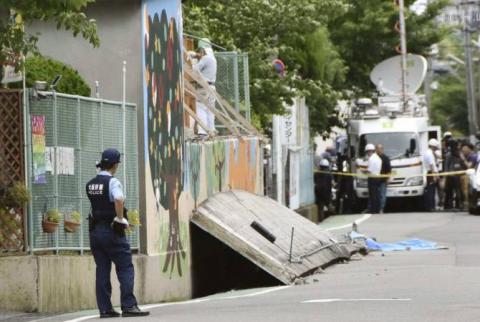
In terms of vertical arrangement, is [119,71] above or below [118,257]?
above

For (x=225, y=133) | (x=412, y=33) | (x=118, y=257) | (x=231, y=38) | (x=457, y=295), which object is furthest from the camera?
(x=412, y=33)

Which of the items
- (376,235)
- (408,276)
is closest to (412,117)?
(376,235)

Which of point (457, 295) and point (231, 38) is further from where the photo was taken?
point (231, 38)

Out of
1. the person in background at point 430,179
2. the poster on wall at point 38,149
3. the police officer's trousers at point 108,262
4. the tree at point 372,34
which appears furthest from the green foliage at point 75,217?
the tree at point 372,34

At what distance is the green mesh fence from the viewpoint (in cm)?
2583

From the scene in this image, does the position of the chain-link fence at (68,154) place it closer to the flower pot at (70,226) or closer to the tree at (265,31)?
the flower pot at (70,226)

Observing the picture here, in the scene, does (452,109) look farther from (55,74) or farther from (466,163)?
(55,74)

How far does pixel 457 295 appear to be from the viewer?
634 inches

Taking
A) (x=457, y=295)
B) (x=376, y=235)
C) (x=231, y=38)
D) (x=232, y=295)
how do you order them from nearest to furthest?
(x=457, y=295), (x=232, y=295), (x=376, y=235), (x=231, y=38)

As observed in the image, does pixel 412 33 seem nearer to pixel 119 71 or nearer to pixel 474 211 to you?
pixel 474 211

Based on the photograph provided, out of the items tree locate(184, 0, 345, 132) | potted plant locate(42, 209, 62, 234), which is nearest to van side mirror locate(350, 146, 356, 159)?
tree locate(184, 0, 345, 132)

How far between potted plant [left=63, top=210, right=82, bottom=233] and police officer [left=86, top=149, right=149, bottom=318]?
1.83 metres

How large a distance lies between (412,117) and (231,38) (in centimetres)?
1123

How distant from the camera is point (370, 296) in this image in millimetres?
16531
